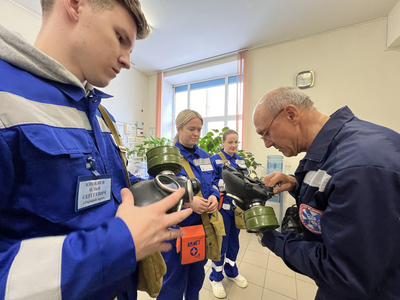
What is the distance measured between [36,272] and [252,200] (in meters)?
0.86

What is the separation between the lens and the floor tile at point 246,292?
5.66 ft

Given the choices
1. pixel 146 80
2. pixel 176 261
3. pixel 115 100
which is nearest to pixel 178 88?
pixel 146 80

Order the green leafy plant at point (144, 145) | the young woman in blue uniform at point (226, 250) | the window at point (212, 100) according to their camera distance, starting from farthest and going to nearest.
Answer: the window at point (212, 100) → the green leafy plant at point (144, 145) → the young woman in blue uniform at point (226, 250)

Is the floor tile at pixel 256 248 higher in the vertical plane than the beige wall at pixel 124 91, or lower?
lower

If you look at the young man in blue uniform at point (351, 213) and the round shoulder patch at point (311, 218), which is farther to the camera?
the round shoulder patch at point (311, 218)

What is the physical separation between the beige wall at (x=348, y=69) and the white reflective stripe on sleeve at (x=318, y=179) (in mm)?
2854

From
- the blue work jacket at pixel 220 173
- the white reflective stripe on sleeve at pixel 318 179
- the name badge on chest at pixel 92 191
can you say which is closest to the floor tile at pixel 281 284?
the blue work jacket at pixel 220 173

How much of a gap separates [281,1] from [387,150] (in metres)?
2.92

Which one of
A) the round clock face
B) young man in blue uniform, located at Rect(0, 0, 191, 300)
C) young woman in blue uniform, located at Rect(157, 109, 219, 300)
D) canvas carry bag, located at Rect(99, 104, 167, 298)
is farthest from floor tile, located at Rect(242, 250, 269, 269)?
the round clock face

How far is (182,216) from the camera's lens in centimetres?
45

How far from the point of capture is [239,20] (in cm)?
288

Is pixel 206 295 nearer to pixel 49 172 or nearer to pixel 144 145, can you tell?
pixel 49 172

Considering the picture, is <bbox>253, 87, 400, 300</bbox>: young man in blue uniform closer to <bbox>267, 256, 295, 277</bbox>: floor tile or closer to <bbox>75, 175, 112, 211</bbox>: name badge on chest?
<bbox>75, 175, 112, 211</bbox>: name badge on chest

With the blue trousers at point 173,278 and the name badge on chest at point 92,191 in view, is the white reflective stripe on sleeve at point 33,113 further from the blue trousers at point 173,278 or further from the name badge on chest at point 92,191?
the blue trousers at point 173,278
